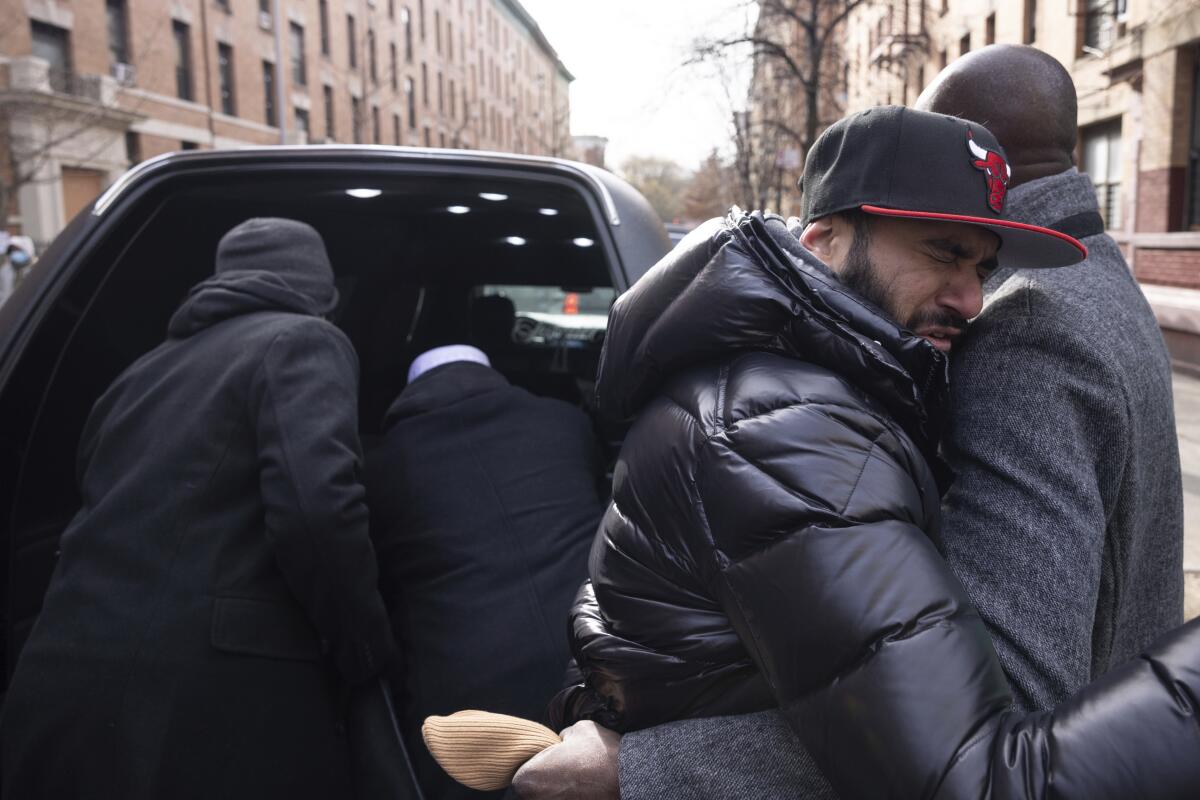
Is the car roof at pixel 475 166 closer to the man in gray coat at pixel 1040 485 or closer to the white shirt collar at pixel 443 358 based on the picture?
the white shirt collar at pixel 443 358

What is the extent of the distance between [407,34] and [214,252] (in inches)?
1952

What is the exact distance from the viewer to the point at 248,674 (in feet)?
7.18

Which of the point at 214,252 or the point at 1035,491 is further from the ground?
the point at 214,252

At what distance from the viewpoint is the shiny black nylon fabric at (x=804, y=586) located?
3.01 feet

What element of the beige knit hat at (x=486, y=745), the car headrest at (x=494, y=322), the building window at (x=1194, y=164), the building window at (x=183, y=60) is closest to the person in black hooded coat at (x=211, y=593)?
the beige knit hat at (x=486, y=745)

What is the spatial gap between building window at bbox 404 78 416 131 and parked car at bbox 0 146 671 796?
4701 cm

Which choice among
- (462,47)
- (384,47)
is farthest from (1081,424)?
(462,47)

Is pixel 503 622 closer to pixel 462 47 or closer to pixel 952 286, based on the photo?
pixel 952 286

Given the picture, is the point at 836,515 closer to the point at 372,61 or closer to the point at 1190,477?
the point at 1190,477

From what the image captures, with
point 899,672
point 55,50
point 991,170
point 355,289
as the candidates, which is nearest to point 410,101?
point 55,50

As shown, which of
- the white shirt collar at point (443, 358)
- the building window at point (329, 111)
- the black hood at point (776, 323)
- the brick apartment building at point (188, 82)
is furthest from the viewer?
the building window at point (329, 111)

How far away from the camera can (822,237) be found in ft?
4.80

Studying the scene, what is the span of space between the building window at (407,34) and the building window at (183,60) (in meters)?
19.0

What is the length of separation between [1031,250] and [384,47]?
160 feet
